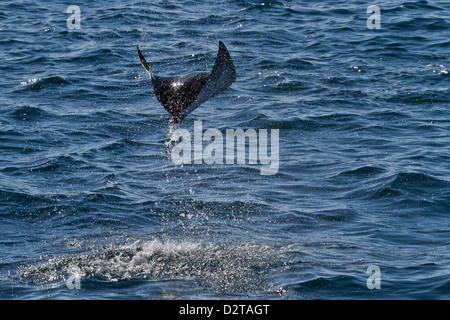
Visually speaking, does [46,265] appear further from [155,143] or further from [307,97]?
[307,97]

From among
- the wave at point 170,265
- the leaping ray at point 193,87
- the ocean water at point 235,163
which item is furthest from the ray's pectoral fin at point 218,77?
the ocean water at point 235,163

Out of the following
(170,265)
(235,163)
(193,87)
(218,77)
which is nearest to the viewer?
(218,77)

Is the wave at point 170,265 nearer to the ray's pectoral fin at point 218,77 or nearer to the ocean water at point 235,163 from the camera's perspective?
the ocean water at point 235,163

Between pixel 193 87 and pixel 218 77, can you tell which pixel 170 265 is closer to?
pixel 193 87

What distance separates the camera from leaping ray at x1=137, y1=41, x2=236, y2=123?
10.4 meters

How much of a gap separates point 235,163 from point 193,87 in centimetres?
427

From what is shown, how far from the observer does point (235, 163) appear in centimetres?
1468

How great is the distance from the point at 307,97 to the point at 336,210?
5.16 meters

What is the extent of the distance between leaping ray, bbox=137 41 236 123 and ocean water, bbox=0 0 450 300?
233 centimetres

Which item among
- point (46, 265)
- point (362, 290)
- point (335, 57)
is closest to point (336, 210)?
point (362, 290)

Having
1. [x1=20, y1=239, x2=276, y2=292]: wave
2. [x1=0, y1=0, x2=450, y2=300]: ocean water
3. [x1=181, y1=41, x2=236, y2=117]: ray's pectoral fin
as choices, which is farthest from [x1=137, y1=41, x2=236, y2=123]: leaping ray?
[x1=0, y1=0, x2=450, y2=300]: ocean water

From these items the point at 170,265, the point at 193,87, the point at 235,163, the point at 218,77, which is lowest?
the point at 170,265

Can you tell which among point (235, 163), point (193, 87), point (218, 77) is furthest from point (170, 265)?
point (235, 163)

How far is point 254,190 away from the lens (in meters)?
13.6
